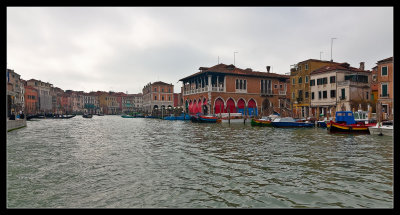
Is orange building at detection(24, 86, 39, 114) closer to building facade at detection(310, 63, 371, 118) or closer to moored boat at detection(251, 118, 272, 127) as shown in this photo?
moored boat at detection(251, 118, 272, 127)

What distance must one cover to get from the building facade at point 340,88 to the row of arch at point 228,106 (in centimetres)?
1080

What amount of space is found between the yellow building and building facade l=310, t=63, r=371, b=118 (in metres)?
1.12

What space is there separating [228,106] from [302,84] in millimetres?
11940

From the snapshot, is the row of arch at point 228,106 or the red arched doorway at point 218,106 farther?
the row of arch at point 228,106

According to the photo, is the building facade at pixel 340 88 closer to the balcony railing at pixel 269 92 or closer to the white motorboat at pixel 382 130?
the balcony railing at pixel 269 92

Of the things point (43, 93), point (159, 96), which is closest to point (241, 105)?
point (159, 96)

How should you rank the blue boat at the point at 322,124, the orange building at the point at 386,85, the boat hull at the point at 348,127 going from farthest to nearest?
the orange building at the point at 386,85 < the blue boat at the point at 322,124 < the boat hull at the point at 348,127

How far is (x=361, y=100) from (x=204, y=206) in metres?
32.7

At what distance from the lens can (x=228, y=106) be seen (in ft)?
135

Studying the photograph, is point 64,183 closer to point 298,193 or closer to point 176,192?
point 176,192

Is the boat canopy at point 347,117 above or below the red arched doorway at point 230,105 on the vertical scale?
below

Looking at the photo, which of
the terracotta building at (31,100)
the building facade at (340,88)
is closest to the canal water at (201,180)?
the building facade at (340,88)

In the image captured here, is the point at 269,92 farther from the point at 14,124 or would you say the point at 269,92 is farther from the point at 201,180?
the point at 201,180

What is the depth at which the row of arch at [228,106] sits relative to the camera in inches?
1592
